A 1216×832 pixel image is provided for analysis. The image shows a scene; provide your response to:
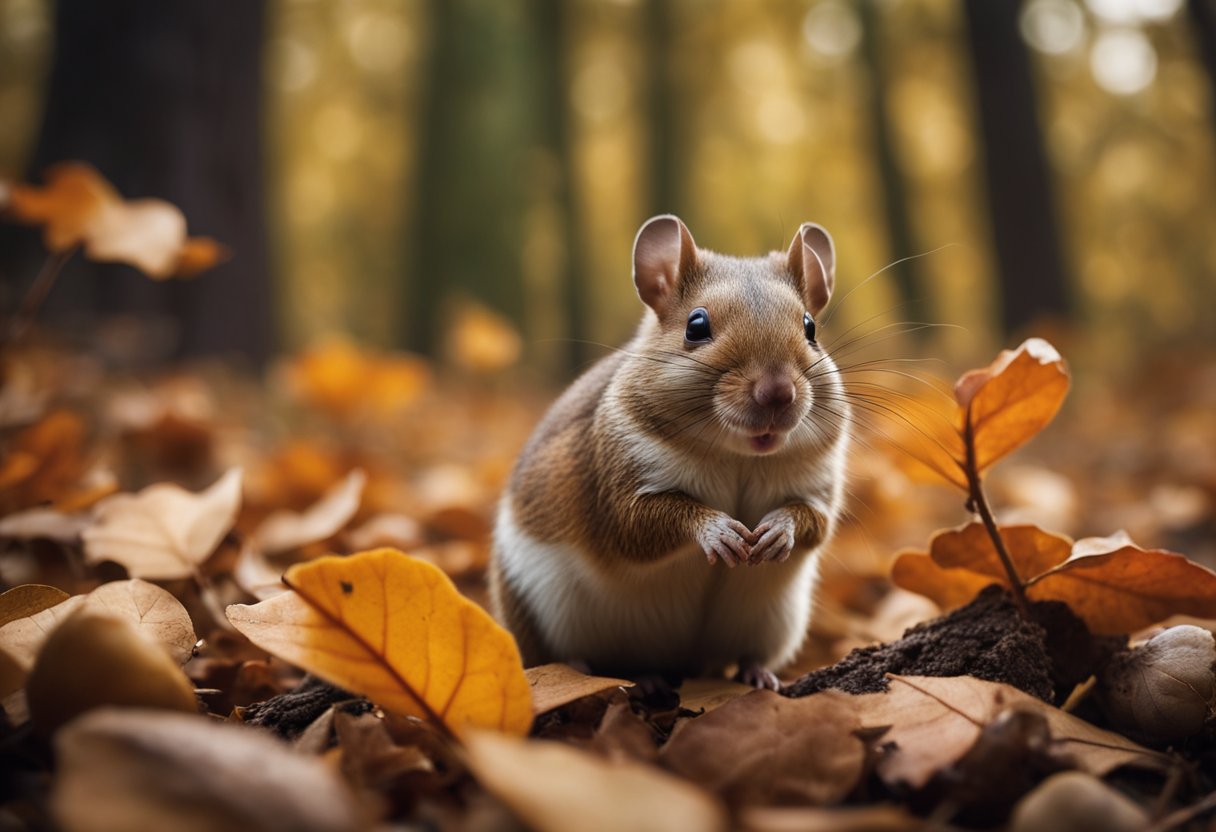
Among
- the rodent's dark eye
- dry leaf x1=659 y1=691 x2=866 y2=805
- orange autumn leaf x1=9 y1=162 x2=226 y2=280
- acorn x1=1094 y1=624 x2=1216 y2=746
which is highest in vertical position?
orange autumn leaf x1=9 y1=162 x2=226 y2=280

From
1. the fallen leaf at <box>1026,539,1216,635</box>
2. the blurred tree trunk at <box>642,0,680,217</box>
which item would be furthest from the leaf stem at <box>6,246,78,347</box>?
the blurred tree trunk at <box>642,0,680,217</box>

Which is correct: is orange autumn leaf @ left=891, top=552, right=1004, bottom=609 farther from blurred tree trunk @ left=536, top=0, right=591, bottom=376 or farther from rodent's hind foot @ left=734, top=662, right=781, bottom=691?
blurred tree trunk @ left=536, top=0, right=591, bottom=376

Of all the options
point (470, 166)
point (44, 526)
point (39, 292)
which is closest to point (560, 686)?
point (44, 526)

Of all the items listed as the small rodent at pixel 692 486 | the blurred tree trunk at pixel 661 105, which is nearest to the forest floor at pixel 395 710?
the small rodent at pixel 692 486

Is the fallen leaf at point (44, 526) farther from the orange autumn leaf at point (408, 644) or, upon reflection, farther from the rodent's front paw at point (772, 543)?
the rodent's front paw at point (772, 543)

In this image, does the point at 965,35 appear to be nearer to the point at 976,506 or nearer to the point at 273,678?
the point at 976,506

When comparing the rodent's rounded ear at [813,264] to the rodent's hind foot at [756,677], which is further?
the rodent's rounded ear at [813,264]
